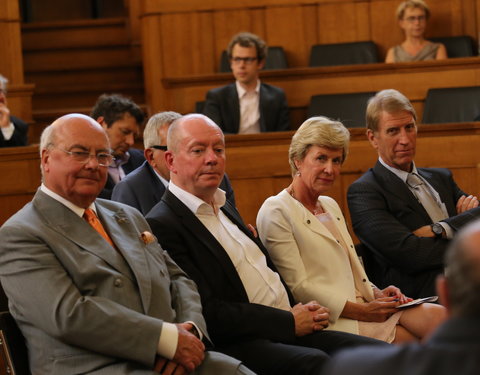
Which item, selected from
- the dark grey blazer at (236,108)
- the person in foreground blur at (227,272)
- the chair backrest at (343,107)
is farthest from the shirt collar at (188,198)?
the chair backrest at (343,107)

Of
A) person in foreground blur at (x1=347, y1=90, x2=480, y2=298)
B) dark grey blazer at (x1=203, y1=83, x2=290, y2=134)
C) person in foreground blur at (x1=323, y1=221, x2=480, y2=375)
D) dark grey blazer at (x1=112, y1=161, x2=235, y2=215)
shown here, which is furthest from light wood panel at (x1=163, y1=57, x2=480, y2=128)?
person in foreground blur at (x1=323, y1=221, x2=480, y2=375)

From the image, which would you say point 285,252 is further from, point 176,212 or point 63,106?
point 63,106

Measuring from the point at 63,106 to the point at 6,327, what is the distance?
480 centimetres

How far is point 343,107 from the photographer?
526 cm

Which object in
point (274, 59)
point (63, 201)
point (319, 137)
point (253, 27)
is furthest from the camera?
point (253, 27)

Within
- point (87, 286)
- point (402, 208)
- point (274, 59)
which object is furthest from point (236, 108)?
point (87, 286)

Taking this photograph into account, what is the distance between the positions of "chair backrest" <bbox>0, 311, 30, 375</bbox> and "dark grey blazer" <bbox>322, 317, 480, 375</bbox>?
1.24m

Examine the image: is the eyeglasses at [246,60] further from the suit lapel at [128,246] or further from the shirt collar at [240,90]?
the suit lapel at [128,246]

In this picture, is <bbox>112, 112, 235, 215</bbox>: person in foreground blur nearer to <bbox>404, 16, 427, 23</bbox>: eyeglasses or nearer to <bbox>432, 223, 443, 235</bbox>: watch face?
<bbox>432, 223, 443, 235</bbox>: watch face

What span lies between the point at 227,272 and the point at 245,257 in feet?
0.40

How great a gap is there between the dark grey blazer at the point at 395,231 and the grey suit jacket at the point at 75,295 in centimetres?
111

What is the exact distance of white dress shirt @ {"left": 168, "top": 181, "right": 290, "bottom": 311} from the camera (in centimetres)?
263

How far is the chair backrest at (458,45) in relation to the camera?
609 cm

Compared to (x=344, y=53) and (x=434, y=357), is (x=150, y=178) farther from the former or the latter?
(x=344, y=53)
